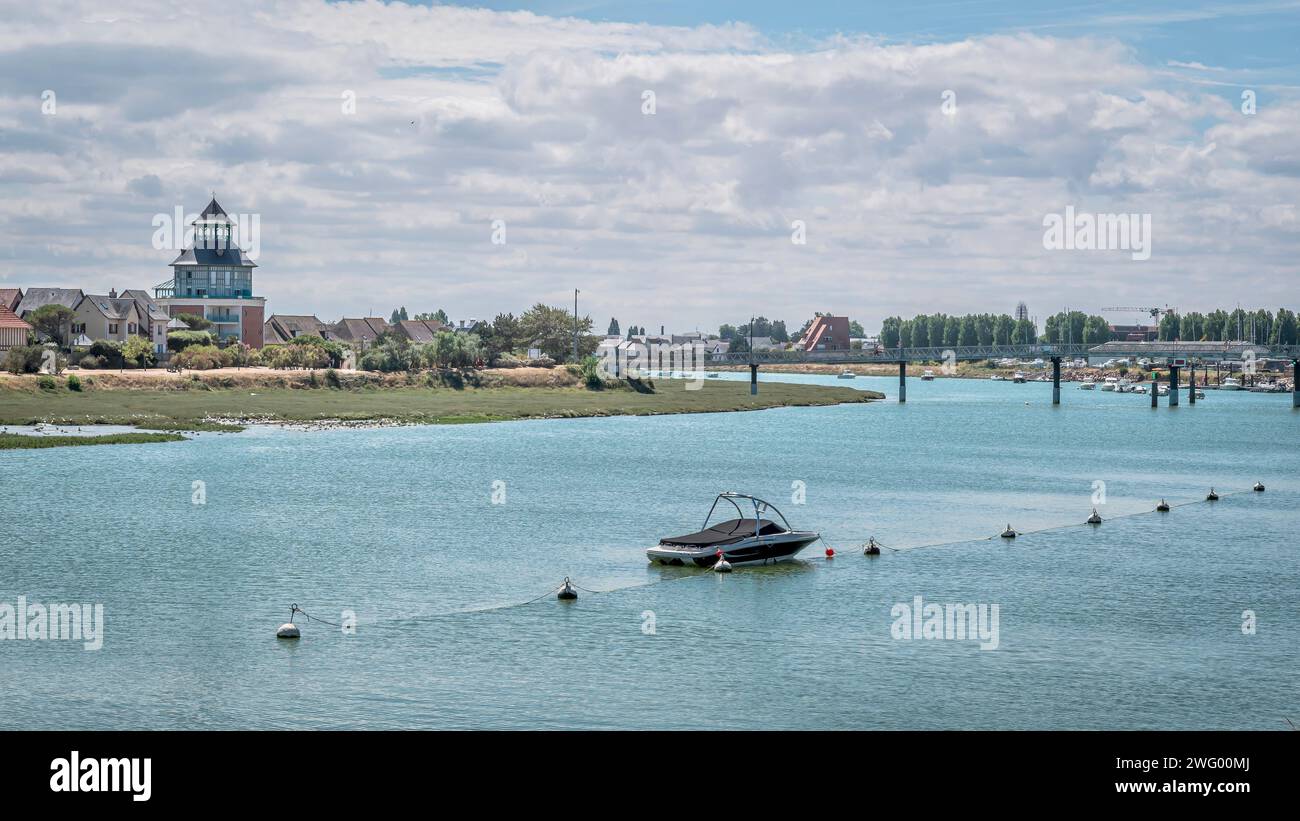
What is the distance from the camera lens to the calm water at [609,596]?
41.6 metres

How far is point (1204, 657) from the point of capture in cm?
4872

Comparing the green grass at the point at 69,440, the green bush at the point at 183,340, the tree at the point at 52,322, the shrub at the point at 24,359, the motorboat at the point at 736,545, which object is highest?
the tree at the point at 52,322

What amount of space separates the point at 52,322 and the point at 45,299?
61.3 ft

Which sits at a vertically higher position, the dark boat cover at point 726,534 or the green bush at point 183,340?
the green bush at point 183,340

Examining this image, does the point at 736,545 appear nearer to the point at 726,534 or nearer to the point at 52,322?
the point at 726,534

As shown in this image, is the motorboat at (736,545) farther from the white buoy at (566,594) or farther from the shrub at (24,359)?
the shrub at (24,359)

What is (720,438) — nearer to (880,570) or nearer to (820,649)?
(880,570)

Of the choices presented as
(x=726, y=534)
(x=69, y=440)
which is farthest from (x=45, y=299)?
(x=726, y=534)

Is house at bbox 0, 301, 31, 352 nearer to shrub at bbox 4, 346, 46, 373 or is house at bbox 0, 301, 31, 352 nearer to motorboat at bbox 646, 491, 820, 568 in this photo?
shrub at bbox 4, 346, 46, 373

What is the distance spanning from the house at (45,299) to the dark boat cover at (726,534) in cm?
14113

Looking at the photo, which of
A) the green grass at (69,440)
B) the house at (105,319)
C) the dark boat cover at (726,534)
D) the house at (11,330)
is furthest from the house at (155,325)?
the dark boat cover at (726,534)

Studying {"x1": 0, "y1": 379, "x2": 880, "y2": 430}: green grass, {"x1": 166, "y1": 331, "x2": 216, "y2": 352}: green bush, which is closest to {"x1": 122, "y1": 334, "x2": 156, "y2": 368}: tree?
{"x1": 166, "y1": 331, "x2": 216, "y2": 352}: green bush

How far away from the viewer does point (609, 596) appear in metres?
57.8

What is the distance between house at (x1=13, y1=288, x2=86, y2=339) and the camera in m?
186
